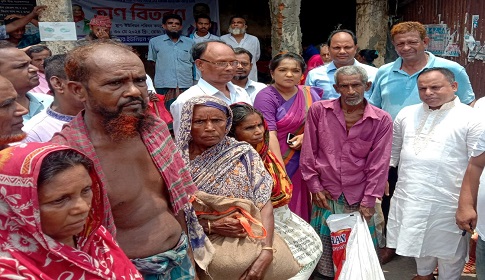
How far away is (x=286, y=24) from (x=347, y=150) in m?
3.93

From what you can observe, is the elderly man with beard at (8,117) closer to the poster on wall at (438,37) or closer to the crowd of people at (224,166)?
the crowd of people at (224,166)

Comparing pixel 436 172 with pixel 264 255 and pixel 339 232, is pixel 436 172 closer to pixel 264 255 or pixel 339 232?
pixel 339 232

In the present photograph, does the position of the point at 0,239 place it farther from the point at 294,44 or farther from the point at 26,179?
the point at 294,44

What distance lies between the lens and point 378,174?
3.40 m

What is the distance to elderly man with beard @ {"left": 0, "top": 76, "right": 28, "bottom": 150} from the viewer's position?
74.3 inches

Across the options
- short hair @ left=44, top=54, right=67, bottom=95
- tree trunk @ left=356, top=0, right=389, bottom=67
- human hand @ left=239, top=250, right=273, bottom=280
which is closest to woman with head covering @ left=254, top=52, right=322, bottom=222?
human hand @ left=239, top=250, right=273, bottom=280

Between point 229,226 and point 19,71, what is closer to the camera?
point 229,226

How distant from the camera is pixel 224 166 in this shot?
7.97 feet

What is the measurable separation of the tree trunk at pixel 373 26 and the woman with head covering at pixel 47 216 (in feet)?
22.8

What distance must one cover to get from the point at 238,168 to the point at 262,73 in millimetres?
7526

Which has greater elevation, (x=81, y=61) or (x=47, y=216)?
(x=81, y=61)

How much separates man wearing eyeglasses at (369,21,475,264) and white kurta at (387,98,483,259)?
49 cm

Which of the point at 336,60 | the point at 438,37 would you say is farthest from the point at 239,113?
the point at 438,37

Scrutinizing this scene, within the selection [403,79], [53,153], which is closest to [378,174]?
[403,79]
